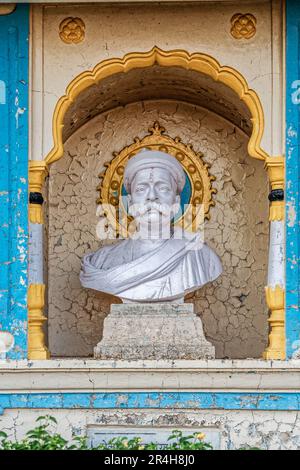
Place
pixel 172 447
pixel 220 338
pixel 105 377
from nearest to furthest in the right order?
pixel 172 447
pixel 105 377
pixel 220 338

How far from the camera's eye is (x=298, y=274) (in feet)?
39.8

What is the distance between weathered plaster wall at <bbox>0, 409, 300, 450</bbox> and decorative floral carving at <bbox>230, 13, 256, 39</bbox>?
2682 millimetres

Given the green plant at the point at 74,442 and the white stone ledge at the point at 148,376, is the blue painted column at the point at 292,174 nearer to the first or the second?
the white stone ledge at the point at 148,376

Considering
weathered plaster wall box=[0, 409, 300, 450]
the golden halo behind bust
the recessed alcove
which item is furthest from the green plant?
the golden halo behind bust

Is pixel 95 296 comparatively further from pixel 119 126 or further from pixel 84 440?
pixel 84 440

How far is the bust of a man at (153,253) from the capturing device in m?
12.5

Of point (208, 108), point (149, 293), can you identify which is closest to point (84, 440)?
point (149, 293)

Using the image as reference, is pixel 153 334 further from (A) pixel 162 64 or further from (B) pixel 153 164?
(A) pixel 162 64

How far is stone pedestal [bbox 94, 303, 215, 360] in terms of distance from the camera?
12203 mm

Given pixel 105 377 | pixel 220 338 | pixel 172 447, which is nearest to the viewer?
pixel 172 447

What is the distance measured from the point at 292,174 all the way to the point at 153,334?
1.50 meters

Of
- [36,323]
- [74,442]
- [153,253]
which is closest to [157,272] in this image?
[153,253]

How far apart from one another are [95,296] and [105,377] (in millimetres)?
1364

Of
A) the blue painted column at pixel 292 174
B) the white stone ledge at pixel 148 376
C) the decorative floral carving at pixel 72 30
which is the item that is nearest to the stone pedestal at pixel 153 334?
the white stone ledge at pixel 148 376
